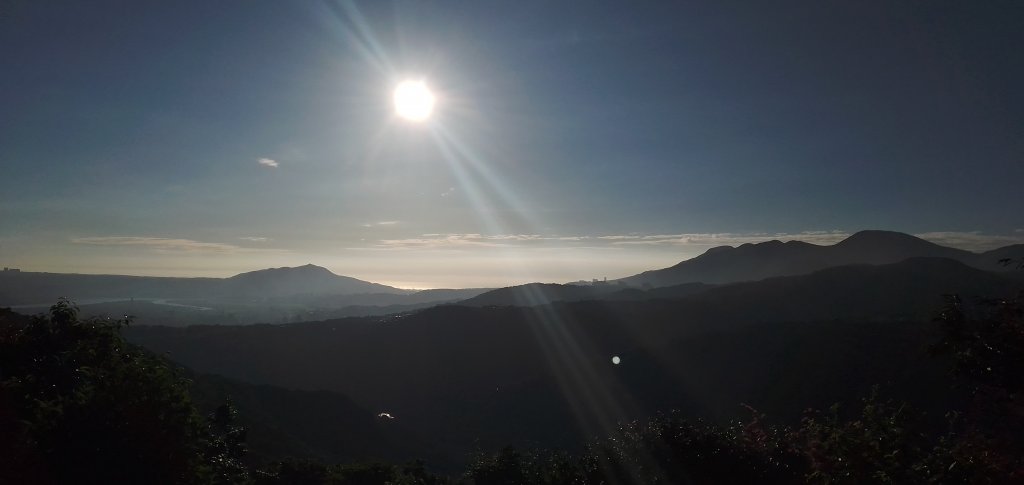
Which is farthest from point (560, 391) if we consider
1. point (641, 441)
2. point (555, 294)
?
point (555, 294)

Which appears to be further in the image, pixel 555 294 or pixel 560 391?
pixel 555 294

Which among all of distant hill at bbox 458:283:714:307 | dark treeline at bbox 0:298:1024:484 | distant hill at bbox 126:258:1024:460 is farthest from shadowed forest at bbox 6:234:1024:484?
distant hill at bbox 458:283:714:307

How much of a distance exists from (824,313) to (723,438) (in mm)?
102922

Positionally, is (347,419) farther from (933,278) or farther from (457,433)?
(933,278)

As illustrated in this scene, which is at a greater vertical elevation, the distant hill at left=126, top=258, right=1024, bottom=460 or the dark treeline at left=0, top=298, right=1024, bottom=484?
the dark treeline at left=0, top=298, right=1024, bottom=484

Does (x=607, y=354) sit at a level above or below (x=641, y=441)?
below

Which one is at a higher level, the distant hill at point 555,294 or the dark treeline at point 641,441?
the dark treeline at point 641,441

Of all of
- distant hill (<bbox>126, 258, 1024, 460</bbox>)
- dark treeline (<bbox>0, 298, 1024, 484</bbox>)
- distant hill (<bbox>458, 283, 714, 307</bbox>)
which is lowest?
distant hill (<bbox>126, 258, 1024, 460</bbox>)

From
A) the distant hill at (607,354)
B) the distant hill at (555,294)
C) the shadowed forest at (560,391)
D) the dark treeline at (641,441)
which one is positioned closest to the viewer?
the dark treeline at (641,441)

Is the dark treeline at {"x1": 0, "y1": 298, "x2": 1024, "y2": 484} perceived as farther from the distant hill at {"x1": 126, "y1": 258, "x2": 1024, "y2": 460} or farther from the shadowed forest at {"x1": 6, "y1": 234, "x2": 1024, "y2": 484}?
the distant hill at {"x1": 126, "y1": 258, "x2": 1024, "y2": 460}

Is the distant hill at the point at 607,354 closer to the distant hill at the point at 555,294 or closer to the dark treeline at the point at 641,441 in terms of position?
the dark treeline at the point at 641,441

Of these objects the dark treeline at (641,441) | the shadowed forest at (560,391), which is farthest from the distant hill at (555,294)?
the dark treeline at (641,441)

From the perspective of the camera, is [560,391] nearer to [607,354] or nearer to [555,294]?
[607,354]

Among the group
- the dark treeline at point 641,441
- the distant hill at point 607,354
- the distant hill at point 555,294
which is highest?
the dark treeline at point 641,441
